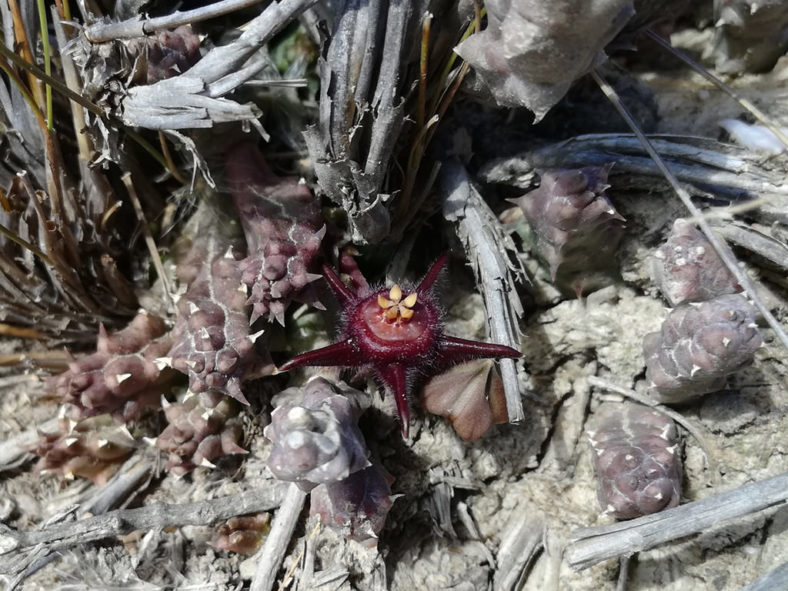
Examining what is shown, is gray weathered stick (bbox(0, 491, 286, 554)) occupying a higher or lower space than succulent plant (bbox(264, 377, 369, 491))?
lower

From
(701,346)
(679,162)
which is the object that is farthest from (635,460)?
(679,162)

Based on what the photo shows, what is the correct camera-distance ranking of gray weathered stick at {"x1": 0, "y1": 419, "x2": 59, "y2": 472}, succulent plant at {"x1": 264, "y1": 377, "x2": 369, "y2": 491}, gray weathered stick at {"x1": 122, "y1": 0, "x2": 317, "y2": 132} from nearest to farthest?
succulent plant at {"x1": 264, "y1": 377, "x2": 369, "y2": 491}, gray weathered stick at {"x1": 122, "y1": 0, "x2": 317, "y2": 132}, gray weathered stick at {"x1": 0, "y1": 419, "x2": 59, "y2": 472}

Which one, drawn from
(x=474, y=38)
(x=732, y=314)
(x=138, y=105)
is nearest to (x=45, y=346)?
(x=138, y=105)

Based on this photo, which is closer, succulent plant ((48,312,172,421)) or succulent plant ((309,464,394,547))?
succulent plant ((309,464,394,547))

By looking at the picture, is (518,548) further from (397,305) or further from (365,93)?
(365,93)

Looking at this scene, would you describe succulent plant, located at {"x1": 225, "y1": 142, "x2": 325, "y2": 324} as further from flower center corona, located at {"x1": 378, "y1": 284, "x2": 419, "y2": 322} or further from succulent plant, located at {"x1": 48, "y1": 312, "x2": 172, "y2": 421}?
succulent plant, located at {"x1": 48, "y1": 312, "x2": 172, "y2": 421}

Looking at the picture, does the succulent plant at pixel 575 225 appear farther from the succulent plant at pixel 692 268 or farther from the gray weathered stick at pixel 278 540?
the gray weathered stick at pixel 278 540

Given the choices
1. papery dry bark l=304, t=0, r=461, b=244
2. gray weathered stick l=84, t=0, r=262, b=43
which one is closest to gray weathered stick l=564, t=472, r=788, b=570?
papery dry bark l=304, t=0, r=461, b=244

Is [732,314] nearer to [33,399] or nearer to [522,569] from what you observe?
[522,569]
